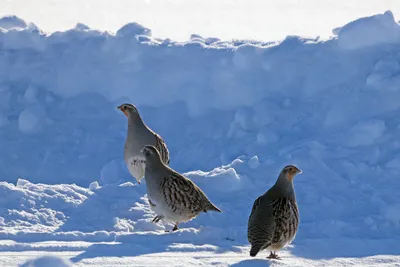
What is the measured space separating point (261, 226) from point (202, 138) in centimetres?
687

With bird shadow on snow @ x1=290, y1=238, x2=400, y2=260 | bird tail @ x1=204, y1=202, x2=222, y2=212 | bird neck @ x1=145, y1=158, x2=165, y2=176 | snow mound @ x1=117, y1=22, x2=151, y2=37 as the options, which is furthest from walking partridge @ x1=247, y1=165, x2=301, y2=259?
snow mound @ x1=117, y1=22, x2=151, y2=37

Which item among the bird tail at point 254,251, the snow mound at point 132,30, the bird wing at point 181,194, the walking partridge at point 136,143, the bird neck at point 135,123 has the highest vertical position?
the snow mound at point 132,30

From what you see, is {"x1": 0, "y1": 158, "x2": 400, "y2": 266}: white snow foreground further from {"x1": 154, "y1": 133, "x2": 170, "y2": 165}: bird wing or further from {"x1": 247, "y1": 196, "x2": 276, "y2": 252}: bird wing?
{"x1": 154, "y1": 133, "x2": 170, "y2": 165}: bird wing

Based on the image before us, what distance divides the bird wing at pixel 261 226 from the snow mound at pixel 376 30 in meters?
7.30

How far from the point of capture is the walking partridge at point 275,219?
5.89 meters

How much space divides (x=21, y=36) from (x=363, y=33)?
662 cm

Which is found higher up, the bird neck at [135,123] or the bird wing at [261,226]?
the bird neck at [135,123]

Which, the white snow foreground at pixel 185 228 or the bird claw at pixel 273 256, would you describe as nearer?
the white snow foreground at pixel 185 228

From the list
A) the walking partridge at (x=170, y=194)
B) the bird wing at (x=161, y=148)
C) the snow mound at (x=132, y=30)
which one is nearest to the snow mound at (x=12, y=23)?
the snow mound at (x=132, y=30)

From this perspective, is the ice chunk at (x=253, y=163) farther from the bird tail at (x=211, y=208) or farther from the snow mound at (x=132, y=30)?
the snow mound at (x=132, y=30)

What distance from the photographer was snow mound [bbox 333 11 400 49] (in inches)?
499

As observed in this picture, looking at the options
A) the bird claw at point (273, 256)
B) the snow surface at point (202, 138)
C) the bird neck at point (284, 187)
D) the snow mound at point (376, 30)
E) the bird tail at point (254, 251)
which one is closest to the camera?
the bird tail at point (254, 251)

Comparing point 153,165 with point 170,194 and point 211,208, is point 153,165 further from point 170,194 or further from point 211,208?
point 211,208

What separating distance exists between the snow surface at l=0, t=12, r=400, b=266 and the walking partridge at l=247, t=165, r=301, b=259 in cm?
18
